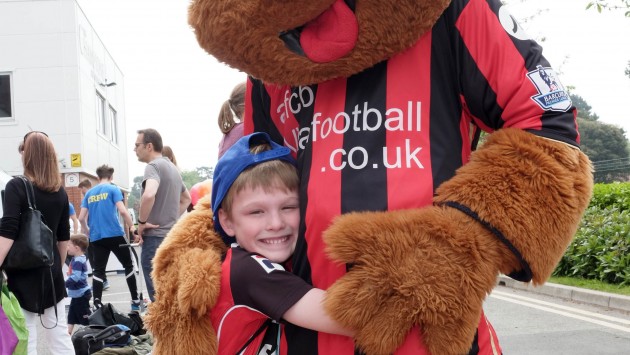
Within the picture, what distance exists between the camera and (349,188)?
145cm

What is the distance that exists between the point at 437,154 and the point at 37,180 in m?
3.95

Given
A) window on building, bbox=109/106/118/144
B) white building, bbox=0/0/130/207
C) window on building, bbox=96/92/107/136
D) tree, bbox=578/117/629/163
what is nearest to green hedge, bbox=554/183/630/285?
white building, bbox=0/0/130/207

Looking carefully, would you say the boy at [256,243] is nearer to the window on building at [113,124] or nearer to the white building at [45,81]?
the white building at [45,81]

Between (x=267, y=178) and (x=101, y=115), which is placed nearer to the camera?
(x=267, y=178)

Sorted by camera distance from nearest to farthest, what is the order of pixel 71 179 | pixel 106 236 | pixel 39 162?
1. pixel 39 162
2. pixel 106 236
3. pixel 71 179

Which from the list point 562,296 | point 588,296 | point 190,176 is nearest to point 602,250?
point 562,296

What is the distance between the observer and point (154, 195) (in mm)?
6414

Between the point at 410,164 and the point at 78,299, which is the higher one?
the point at 410,164

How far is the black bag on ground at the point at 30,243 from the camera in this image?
169 inches

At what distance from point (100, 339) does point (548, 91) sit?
4.77m

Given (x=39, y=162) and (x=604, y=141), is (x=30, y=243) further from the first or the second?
(x=604, y=141)

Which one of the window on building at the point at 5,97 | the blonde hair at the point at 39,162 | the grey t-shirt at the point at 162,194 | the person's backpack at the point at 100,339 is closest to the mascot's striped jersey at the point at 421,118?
the blonde hair at the point at 39,162

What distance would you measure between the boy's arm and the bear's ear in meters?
0.48

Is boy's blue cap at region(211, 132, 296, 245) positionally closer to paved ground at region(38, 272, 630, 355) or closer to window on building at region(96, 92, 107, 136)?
paved ground at region(38, 272, 630, 355)
